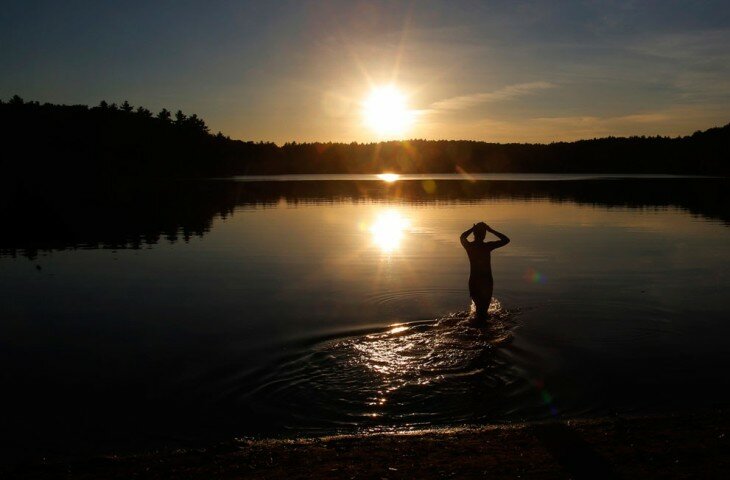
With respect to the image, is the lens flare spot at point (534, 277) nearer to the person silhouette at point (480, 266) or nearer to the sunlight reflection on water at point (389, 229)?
the person silhouette at point (480, 266)

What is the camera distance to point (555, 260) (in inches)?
1101

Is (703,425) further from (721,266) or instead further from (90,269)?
(90,269)

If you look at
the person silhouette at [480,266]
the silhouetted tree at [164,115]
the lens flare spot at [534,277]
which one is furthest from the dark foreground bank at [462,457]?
the silhouetted tree at [164,115]

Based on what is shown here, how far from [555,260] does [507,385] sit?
705 inches

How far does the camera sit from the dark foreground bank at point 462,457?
7199mm

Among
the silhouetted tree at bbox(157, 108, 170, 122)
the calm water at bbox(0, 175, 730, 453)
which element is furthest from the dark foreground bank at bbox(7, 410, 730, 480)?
the silhouetted tree at bbox(157, 108, 170, 122)

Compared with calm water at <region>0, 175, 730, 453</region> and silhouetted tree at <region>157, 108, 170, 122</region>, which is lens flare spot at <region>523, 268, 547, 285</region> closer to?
calm water at <region>0, 175, 730, 453</region>

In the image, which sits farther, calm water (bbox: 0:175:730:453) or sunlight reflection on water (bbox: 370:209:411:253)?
sunlight reflection on water (bbox: 370:209:411:253)

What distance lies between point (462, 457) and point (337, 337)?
7.68m

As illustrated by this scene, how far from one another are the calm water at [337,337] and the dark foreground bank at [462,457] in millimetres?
1173

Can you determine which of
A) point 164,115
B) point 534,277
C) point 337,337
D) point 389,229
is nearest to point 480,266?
point 337,337

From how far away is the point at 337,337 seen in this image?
1502cm

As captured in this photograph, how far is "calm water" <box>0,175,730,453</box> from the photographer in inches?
404

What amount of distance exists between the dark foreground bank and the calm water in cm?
117
